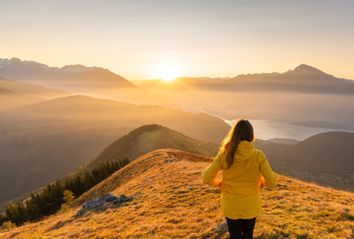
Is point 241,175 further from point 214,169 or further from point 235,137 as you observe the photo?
point 235,137

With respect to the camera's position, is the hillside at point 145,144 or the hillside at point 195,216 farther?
the hillside at point 145,144

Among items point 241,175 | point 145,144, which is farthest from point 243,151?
point 145,144

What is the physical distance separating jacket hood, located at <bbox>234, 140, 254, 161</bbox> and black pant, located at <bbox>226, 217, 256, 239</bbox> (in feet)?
5.75

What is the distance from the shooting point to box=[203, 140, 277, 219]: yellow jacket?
9.54 m

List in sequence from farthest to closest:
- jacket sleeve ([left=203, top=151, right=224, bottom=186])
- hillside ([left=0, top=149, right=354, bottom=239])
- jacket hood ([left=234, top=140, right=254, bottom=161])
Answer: hillside ([left=0, top=149, right=354, bottom=239])
jacket sleeve ([left=203, top=151, right=224, bottom=186])
jacket hood ([left=234, top=140, right=254, bottom=161])

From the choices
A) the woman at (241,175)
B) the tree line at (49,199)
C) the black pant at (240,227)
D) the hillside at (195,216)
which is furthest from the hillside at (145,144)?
the woman at (241,175)

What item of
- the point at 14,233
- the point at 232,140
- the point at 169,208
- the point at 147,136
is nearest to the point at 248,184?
the point at 232,140

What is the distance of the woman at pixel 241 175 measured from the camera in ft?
31.2

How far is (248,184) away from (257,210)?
2.57 ft

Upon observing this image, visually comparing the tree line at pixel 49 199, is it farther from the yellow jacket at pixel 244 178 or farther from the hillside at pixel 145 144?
the yellow jacket at pixel 244 178

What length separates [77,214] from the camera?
27969mm

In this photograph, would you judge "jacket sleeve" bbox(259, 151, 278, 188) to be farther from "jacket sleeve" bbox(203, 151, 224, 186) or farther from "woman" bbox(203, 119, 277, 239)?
"jacket sleeve" bbox(203, 151, 224, 186)

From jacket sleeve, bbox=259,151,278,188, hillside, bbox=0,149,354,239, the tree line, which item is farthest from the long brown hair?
the tree line

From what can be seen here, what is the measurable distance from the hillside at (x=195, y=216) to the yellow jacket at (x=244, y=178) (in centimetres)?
458
